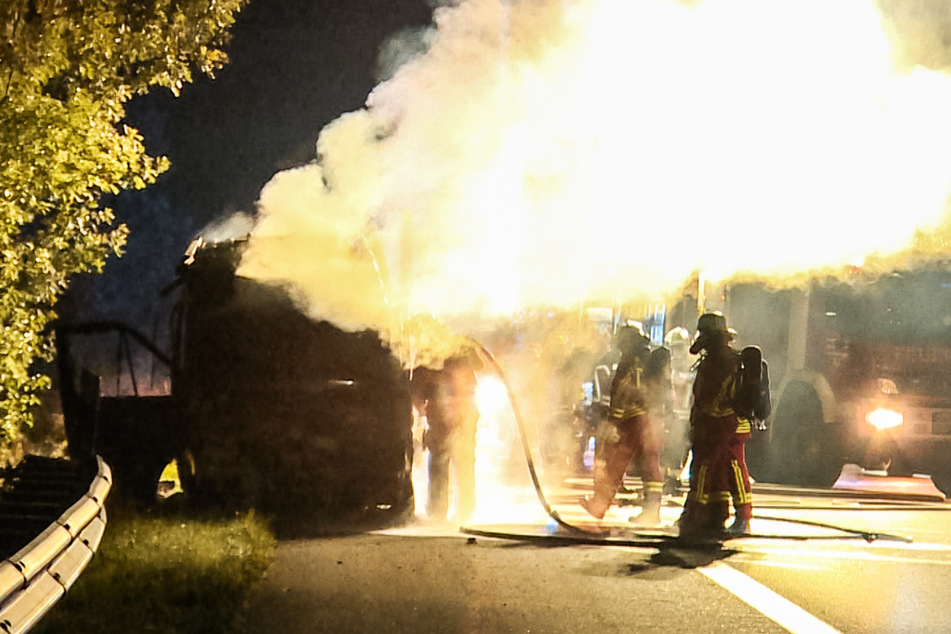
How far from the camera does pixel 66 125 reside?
957 cm

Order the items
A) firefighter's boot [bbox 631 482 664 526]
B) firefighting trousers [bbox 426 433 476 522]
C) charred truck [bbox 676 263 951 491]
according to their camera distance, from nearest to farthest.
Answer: firefighter's boot [bbox 631 482 664 526] → firefighting trousers [bbox 426 433 476 522] → charred truck [bbox 676 263 951 491]

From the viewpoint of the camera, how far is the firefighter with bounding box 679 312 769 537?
11.5m

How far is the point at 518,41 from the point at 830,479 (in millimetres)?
6853

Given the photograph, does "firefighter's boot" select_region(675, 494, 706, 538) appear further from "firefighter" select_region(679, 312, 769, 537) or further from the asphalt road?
the asphalt road

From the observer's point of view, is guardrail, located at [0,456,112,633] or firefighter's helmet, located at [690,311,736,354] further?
firefighter's helmet, located at [690,311,736,354]

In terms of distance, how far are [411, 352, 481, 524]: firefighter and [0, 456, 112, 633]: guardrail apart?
19.1 ft

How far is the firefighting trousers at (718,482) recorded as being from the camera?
37.7ft

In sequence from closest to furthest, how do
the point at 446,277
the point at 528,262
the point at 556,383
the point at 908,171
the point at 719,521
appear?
the point at 719,521
the point at 446,277
the point at 908,171
the point at 528,262
the point at 556,383

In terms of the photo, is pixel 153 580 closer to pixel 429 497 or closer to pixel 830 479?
pixel 429 497

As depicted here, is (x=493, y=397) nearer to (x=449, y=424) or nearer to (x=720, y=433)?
(x=449, y=424)

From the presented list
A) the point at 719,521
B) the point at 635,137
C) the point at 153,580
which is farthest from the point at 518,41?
the point at 153,580

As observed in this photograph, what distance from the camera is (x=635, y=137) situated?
54.5 feet

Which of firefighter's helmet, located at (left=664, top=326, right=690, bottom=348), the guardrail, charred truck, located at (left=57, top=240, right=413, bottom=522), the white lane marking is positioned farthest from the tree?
firefighter's helmet, located at (left=664, top=326, right=690, bottom=348)

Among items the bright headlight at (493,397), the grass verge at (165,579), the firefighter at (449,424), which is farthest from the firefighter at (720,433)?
the bright headlight at (493,397)
